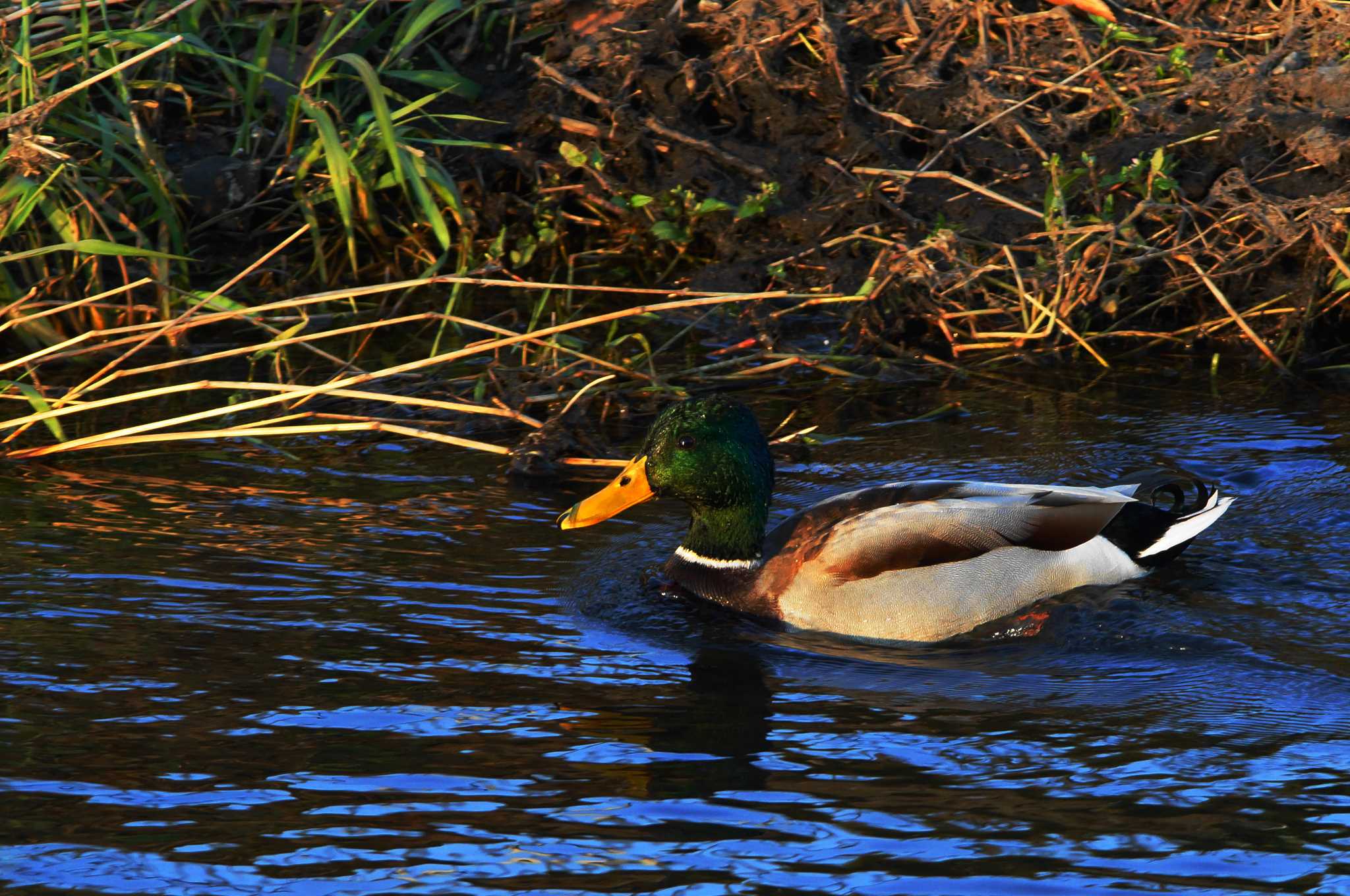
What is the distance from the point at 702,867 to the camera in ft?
11.2

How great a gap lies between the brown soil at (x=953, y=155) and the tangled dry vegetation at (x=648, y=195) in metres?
0.02

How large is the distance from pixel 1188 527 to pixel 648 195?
323 centimetres

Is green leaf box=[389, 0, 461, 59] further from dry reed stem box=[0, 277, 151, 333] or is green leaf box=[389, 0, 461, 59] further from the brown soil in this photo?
dry reed stem box=[0, 277, 151, 333]

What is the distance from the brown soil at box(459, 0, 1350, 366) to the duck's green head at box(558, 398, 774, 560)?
1784 mm

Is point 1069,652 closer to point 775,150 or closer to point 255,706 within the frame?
point 255,706

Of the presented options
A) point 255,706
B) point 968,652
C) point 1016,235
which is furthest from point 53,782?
point 1016,235

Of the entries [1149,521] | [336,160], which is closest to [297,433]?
[336,160]

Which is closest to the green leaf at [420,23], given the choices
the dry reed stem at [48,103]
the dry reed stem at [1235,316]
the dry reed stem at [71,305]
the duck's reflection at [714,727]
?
the dry reed stem at [48,103]

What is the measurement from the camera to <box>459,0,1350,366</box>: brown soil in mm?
6930

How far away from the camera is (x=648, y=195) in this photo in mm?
7625

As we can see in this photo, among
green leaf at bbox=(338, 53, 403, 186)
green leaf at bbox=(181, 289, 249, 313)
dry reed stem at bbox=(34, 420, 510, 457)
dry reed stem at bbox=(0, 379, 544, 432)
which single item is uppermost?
green leaf at bbox=(338, 53, 403, 186)

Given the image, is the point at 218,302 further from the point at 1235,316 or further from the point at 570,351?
the point at 1235,316

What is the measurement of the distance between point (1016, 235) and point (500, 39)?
261 cm

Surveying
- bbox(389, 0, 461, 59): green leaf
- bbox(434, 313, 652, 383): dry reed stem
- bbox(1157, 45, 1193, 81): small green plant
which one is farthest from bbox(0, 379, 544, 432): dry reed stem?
bbox(1157, 45, 1193, 81): small green plant
